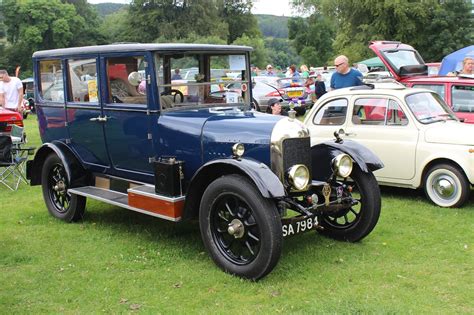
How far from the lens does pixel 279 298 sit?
405cm

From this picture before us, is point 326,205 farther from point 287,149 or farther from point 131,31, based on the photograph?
point 131,31

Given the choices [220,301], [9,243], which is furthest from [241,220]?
[9,243]

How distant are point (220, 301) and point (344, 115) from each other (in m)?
4.05

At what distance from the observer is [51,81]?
6402 mm

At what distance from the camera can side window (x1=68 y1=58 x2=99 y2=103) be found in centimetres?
575

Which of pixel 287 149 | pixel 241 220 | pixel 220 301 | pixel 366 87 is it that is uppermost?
pixel 366 87

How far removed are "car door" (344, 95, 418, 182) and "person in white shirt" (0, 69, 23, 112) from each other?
7671 millimetres

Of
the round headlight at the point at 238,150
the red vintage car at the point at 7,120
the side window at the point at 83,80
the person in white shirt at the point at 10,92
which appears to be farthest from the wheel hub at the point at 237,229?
the person in white shirt at the point at 10,92

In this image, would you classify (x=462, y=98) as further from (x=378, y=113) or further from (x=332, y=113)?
(x=332, y=113)

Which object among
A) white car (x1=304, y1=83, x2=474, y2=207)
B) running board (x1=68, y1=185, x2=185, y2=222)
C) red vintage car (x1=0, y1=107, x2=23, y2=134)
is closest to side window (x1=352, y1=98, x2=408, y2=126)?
white car (x1=304, y1=83, x2=474, y2=207)

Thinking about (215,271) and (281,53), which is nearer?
(215,271)

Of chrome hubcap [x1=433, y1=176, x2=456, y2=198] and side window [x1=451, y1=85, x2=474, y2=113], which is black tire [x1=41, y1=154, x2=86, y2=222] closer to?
chrome hubcap [x1=433, y1=176, x2=456, y2=198]

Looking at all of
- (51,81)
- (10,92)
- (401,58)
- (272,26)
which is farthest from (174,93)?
(272,26)

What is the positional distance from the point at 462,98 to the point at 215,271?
5.43 m
